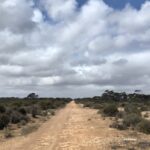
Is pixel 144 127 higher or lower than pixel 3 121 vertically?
lower

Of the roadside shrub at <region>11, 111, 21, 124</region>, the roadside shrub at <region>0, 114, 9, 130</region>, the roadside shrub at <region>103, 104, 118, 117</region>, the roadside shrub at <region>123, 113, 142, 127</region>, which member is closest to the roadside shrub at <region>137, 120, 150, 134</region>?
the roadside shrub at <region>123, 113, 142, 127</region>

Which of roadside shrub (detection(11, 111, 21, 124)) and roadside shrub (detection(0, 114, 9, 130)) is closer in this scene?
roadside shrub (detection(0, 114, 9, 130))

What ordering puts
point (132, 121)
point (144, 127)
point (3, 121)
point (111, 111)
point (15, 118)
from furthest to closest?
point (111, 111), point (15, 118), point (3, 121), point (132, 121), point (144, 127)

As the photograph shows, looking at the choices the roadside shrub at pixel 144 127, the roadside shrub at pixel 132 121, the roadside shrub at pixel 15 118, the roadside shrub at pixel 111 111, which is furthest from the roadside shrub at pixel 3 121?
the roadside shrub at pixel 111 111

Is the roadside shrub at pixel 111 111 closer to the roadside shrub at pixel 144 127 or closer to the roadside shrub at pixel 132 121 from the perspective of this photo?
the roadside shrub at pixel 132 121

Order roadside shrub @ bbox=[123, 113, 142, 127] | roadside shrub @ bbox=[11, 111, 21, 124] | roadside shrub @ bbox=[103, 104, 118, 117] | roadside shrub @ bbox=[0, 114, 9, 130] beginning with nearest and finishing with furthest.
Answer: roadside shrub @ bbox=[123, 113, 142, 127] → roadside shrub @ bbox=[0, 114, 9, 130] → roadside shrub @ bbox=[11, 111, 21, 124] → roadside shrub @ bbox=[103, 104, 118, 117]

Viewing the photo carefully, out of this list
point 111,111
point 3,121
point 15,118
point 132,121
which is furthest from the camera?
point 111,111

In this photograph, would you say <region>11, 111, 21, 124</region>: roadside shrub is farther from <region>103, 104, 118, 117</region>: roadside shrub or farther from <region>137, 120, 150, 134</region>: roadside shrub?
<region>137, 120, 150, 134</region>: roadside shrub

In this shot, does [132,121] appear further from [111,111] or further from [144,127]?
[111,111]

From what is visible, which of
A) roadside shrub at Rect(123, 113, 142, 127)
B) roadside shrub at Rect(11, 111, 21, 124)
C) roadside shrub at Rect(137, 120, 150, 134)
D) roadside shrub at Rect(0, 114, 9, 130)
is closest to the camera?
roadside shrub at Rect(137, 120, 150, 134)

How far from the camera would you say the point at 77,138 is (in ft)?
84.3

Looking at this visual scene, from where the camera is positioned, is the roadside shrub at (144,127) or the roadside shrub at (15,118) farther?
the roadside shrub at (15,118)

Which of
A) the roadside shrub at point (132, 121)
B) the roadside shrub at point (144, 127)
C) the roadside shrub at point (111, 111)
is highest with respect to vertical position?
the roadside shrub at point (111, 111)

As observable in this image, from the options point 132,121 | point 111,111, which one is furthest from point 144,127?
point 111,111
